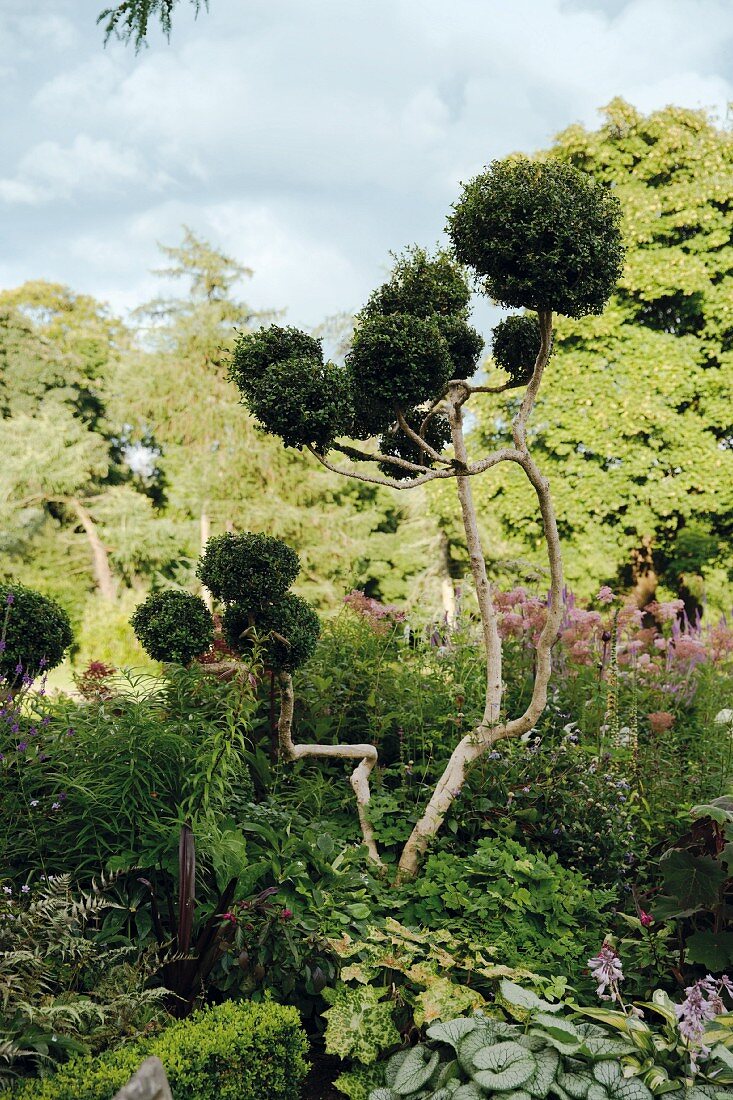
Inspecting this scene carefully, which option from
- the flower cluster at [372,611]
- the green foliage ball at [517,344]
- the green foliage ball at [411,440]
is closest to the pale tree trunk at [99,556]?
the flower cluster at [372,611]

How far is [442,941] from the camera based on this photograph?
10.8 feet

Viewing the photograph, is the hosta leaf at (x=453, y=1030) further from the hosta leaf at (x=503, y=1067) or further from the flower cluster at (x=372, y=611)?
the flower cluster at (x=372, y=611)

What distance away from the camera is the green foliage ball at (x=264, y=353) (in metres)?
4.09

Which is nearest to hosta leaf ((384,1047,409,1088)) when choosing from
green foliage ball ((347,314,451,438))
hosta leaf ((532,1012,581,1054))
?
hosta leaf ((532,1012,581,1054))

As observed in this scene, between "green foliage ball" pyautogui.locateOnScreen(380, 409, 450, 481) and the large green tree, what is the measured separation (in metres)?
8.16

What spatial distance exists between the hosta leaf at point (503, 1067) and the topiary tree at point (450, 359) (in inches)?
59.3

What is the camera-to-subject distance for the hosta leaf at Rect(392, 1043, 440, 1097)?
2.55 m

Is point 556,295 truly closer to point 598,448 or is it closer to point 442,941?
point 442,941

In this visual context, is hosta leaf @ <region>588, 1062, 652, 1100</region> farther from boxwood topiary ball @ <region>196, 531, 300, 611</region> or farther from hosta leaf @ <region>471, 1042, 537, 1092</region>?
boxwood topiary ball @ <region>196, 531, 300, 611</region>

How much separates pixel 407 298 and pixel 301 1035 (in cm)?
354

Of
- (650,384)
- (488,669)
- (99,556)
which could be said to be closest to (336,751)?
(488,669)

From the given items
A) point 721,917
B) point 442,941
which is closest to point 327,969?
point 442,941

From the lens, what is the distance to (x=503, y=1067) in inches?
97.5

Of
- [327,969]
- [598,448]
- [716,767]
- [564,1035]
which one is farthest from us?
[598,448]
